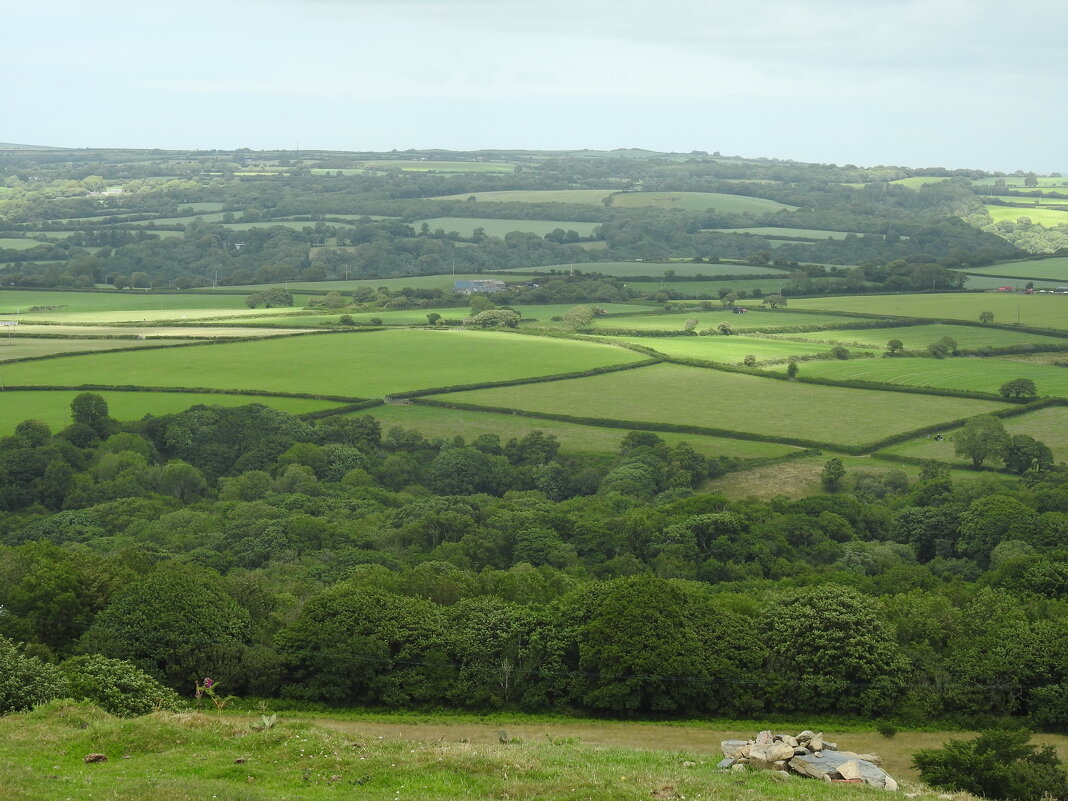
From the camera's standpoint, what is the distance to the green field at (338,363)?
81.9m

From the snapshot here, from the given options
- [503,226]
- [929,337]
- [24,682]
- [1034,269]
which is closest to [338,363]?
[929,337]

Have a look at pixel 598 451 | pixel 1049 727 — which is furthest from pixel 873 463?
pixel 1049 727

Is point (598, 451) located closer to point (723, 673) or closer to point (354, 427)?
point (354, 427)

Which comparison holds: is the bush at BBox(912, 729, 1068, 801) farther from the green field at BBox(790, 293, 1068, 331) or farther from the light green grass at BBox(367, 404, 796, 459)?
the green field at BBox(790, 293, 1068, 331)

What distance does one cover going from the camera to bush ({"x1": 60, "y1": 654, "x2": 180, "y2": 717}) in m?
29.0

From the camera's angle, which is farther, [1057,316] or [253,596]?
[1057,316]

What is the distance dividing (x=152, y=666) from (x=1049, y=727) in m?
24.2

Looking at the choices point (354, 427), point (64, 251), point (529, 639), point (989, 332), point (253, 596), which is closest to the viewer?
point (529, 639)

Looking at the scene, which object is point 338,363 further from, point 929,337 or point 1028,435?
point 929,337

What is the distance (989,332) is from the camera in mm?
100062

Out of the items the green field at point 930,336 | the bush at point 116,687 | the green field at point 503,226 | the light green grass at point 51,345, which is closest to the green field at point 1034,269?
the green field at point 930,336

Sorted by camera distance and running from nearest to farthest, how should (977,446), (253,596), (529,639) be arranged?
(529,639), (253,596), (977,446)

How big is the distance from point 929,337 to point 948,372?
1355 centimetres

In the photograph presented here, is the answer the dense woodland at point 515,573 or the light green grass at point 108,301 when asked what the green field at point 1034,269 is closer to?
the dense woodland at point 515,573
